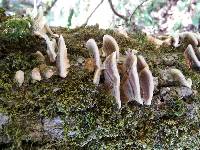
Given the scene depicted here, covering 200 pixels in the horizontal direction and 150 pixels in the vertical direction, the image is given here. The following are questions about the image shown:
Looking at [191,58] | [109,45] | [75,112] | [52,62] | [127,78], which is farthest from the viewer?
[191,58]

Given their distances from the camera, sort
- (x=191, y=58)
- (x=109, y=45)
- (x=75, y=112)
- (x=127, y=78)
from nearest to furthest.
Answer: (x=75, y=112) → (x=127, y=78) → (x=109, y=45) → (x=191, y=58)

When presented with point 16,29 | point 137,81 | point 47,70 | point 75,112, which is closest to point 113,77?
point 137,81

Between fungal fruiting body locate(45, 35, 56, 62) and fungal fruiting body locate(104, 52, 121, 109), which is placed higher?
fungal fruiting body locate(45, 35, 56, 62)

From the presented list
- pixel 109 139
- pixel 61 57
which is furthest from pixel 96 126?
pixel 61 57

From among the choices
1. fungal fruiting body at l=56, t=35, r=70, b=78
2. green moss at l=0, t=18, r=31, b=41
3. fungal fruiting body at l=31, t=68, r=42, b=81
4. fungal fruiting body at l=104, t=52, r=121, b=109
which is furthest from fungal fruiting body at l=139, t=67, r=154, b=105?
green moss at l=0, t=18, r=31, b=41

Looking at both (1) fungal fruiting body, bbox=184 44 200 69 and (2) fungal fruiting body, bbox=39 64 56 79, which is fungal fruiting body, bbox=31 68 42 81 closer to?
(2) fungal fruiting body, bbox=39 64 56 79

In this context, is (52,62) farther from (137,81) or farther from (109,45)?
(137,81)

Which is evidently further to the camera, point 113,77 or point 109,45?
point 109,45
